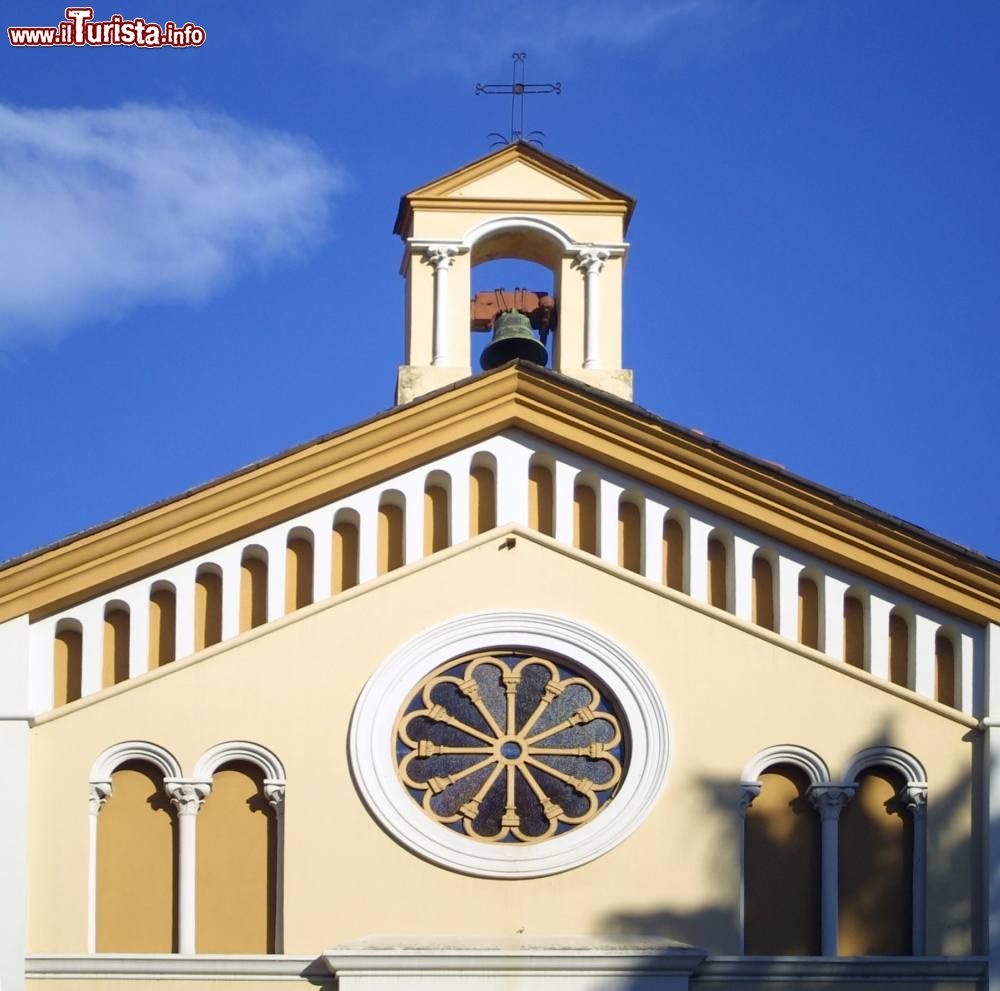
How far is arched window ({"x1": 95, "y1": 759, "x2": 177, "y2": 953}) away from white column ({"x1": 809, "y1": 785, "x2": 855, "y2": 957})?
5.16 m

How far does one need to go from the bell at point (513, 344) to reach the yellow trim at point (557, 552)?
420cm

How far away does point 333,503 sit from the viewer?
2409 cm

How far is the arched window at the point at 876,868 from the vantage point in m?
23.3

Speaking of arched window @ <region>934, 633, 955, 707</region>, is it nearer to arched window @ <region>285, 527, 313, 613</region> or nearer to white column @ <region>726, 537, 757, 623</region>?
white column @ <region>726, 537, 757, 623</region>

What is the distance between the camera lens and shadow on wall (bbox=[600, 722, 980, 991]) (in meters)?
23.0

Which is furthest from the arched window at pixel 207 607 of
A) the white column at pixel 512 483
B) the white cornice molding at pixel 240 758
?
the white column at pixel 512 483

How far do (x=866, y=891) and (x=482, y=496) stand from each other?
14.9 ft

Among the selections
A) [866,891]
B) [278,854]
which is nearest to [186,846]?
[278,854]

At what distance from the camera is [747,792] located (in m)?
23.4

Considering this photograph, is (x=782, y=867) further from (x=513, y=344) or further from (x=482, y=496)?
(x=513, y=344)

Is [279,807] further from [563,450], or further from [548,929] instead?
[563,450]

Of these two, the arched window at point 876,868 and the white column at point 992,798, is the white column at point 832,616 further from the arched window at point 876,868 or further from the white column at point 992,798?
the white column at point 992,798

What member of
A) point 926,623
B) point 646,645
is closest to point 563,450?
point 646,645

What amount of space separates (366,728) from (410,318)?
5113mm
